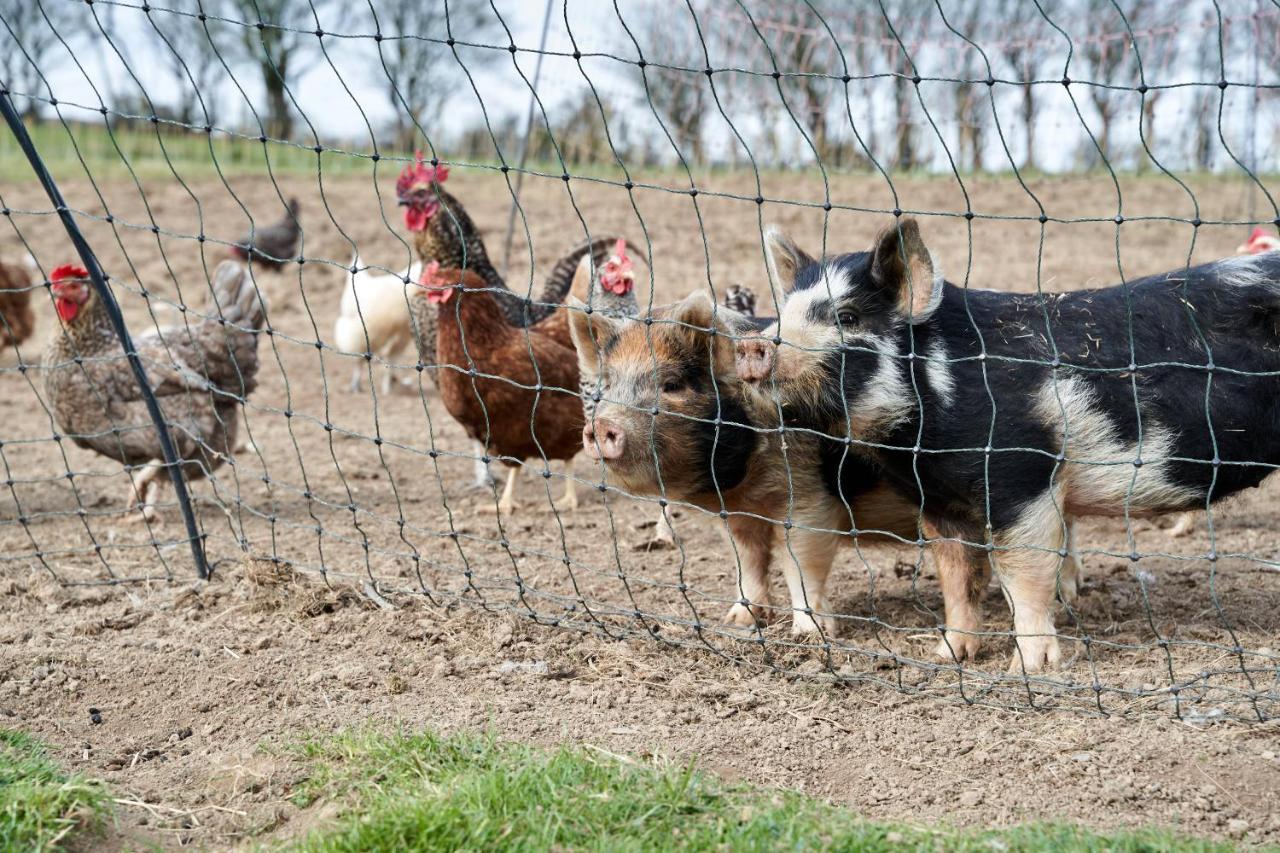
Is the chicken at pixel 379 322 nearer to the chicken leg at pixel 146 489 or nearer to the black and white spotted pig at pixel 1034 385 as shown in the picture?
the chicken leg at pixel 146 489

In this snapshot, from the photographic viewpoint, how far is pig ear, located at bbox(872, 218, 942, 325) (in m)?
3.70

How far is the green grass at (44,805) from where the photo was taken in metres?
2.82

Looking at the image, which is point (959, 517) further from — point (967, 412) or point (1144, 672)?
point (1144, 672)

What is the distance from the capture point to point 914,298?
379 centimetres

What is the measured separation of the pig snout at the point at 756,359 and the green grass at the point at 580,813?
4.18 ft

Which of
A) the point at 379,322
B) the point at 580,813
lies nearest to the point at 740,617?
the point at 580,813

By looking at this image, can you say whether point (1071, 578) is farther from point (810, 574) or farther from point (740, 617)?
point (740, 617)

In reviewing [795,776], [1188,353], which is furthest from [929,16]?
[795,776]

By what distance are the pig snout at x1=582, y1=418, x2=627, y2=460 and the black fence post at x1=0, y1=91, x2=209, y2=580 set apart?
166cm

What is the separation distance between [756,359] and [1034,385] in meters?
0.87

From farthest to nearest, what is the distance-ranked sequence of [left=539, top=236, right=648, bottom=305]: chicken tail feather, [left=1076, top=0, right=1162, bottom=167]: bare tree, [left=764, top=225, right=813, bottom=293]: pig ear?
[left=1076, top=0, right=1162, bottom=167]: bare tree → [left=539, top=236, right=648, bottom=305]: chicken tail feather → [left=764, top=225, right=813, bottom=293]: pig ear

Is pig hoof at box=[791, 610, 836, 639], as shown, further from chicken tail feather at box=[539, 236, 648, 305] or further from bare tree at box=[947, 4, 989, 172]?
bare tree at box=[947, 4, 989, 172]

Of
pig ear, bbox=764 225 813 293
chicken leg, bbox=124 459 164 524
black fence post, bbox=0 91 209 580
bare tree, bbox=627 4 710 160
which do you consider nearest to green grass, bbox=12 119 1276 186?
bare tree, bbox=627 4 710 160

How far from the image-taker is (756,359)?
12.4 feet
